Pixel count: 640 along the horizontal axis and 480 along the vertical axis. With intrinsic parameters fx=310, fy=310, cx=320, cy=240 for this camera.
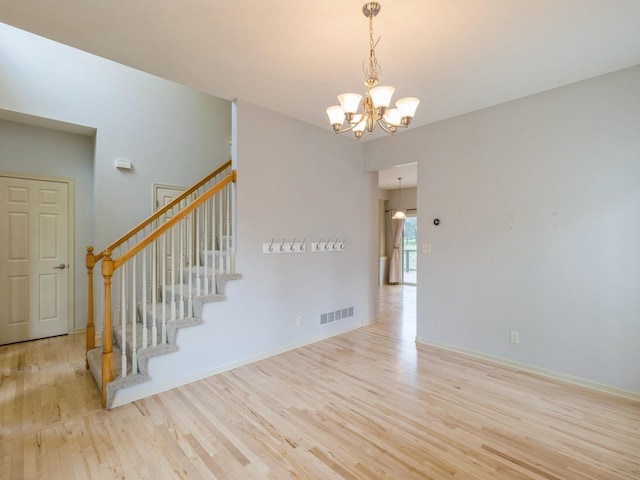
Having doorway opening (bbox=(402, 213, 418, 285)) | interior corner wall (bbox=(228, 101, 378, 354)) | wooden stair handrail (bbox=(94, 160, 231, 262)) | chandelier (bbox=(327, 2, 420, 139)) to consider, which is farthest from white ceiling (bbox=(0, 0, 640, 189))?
doorway opening (bbox=(402, 213, 418, 285))

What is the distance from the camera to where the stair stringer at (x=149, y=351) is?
249 centimetres

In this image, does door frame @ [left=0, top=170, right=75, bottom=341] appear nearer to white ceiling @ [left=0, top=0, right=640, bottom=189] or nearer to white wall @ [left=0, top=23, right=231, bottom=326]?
white wall @ [left=0, top=23, right=231, bottom=326]

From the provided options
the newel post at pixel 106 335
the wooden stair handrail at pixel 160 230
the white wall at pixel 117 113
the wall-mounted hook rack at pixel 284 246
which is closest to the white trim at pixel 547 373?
the wall-mounted hook rack at pixel 284 246

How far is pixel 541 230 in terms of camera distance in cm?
312

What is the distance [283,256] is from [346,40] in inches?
90.7

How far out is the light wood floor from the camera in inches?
72.6

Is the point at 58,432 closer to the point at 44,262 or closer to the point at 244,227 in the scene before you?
the point at 244,227

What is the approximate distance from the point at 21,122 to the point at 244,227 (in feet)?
10.9

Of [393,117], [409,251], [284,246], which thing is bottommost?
[409,251]

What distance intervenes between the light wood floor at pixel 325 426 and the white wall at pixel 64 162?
1527mm

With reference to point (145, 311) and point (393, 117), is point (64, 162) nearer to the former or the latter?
point (145, 311)

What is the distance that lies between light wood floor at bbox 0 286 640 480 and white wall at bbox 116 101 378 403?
0.28m

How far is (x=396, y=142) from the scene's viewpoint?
169 inches

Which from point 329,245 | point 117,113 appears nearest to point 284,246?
point 329,245
